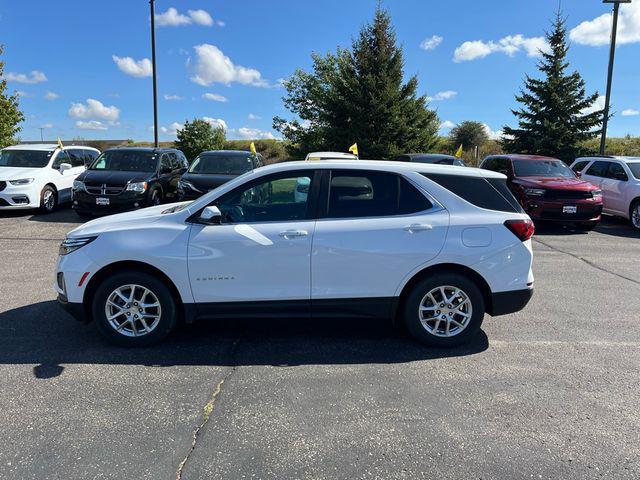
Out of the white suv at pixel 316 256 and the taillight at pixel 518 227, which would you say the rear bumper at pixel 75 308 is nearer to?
the white suv at pixel 316 256

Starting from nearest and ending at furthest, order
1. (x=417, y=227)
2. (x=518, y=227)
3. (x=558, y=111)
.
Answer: (x=417, y=227)
(x=518, y=227)
(x=558, y=111)

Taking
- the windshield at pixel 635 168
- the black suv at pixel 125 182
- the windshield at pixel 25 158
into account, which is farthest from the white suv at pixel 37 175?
the windshield at pixel 635 168

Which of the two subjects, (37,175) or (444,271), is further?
(37,175)

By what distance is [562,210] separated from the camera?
11.6m

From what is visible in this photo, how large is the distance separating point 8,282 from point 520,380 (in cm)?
643

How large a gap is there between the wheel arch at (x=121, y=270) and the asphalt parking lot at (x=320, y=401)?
0.44m

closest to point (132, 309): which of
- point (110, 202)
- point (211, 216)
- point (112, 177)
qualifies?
point (211, 216)

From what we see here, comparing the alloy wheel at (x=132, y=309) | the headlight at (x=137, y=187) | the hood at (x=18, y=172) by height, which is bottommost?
the alloy wheel at (x=132, y=309)

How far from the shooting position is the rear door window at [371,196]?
449 cm

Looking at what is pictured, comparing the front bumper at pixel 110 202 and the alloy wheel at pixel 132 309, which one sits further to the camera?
the front bumper at pixel 110 202

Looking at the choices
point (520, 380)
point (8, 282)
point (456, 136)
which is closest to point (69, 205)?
point (8, 282)

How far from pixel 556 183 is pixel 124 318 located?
Answer: 34.8ft

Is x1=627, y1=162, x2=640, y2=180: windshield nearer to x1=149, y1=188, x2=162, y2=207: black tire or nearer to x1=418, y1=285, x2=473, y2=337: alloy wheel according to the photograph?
x1=418, y1=285, x2=473, y2=337: alloy wheel

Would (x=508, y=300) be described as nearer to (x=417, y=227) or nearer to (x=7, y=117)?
(x=417, y=227)
